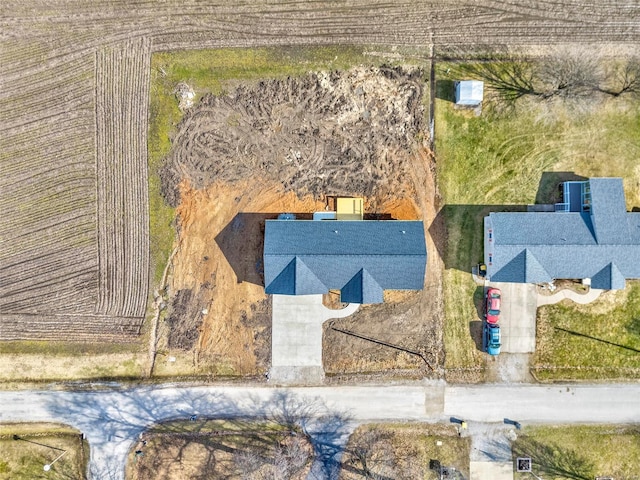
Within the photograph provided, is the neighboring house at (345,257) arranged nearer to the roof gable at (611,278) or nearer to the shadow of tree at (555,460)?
the roof gable at (611,278)

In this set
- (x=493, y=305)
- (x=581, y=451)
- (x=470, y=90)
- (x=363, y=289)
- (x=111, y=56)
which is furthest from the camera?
(x=581, y=451)

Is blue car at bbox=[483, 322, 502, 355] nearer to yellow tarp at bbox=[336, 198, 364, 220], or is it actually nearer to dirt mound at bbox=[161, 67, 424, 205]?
yellow tarp at bbox=[336, 198, 364, 220]

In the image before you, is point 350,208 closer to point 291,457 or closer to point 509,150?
point 509,150

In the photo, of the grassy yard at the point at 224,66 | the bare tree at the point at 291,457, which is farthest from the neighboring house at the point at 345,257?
the bare tree at the point at 291,457

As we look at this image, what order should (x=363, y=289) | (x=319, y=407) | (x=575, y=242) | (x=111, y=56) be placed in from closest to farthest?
(x=575, y=242)
(x=363, y=289)
(x=111, y=56)
(x=319, y=407)

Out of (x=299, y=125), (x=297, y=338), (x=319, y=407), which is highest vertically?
(x=299, y=125)

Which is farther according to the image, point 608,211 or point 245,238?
point 245,238

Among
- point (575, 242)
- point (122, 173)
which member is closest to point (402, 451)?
point (575, 242)
